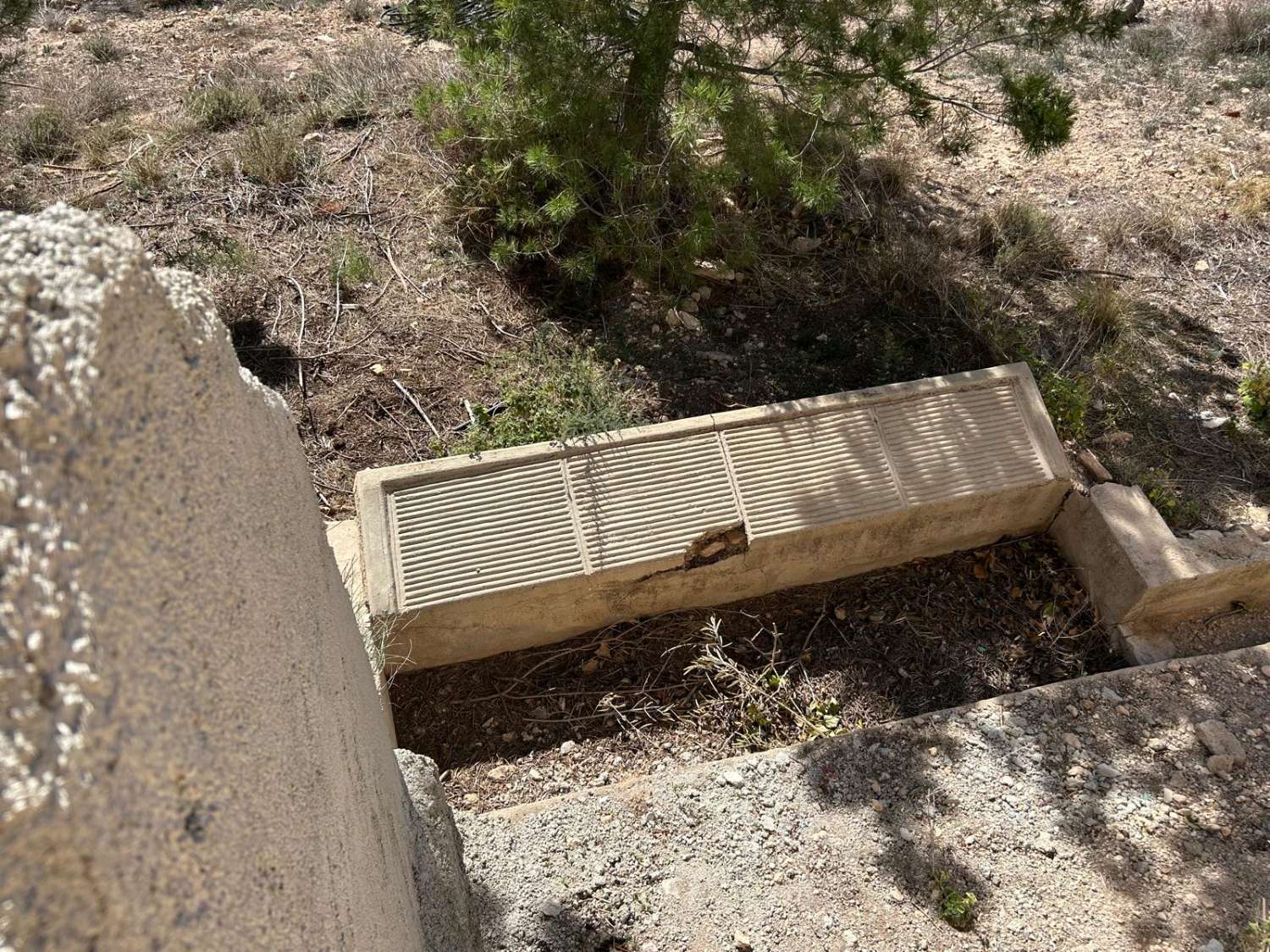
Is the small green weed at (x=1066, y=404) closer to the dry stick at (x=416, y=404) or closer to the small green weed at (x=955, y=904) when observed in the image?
the small green weed at (x=955, y=904)

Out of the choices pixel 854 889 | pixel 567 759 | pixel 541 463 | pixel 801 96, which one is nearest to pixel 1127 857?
pixel 854 889

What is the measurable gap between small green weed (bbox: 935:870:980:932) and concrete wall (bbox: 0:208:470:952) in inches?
76.0

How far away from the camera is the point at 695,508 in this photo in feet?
10.1

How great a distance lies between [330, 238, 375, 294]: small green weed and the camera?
4.10 m

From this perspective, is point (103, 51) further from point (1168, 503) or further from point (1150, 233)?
point (1168, 503)

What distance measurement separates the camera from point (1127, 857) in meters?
2.54

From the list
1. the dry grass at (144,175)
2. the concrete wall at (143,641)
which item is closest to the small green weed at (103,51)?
the dry grass at (144,175)

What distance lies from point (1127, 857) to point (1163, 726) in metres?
0.55

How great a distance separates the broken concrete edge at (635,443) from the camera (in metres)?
2.86


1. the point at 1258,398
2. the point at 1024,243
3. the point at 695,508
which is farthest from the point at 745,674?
the point at 1024,243

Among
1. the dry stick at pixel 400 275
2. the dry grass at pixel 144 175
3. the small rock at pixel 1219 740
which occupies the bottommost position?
the small rock at pixel 1219 740

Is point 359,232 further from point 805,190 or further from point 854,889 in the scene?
point 854,889

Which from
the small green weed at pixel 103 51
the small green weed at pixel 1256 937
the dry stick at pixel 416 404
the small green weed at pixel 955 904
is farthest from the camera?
the small green weed at pixel 103 51

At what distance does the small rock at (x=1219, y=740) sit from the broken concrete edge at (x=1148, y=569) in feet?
1.30
